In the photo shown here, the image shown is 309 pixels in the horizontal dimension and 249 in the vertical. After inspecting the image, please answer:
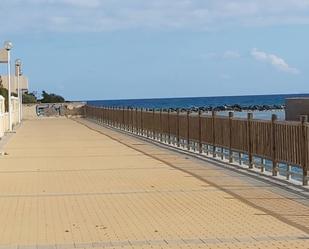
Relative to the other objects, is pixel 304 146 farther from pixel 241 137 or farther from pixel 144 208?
pixel 241 137

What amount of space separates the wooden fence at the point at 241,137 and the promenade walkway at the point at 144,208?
24.1 inches

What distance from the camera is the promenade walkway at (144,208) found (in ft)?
28.4

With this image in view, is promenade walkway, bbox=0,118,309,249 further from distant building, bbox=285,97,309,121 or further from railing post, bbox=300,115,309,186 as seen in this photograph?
distant building, bbox=285,97,309,121

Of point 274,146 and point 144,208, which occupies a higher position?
point 274,146

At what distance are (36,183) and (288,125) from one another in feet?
16.7

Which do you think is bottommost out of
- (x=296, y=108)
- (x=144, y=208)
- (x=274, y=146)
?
(x=144, y=208)

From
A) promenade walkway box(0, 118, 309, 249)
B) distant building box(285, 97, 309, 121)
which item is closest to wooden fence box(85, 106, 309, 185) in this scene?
promenade walkway box(0, 118, 309, 249)

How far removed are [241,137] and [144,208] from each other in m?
6.37

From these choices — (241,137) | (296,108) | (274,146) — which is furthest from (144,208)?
(296,108)

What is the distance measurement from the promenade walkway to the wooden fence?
2.01 ft

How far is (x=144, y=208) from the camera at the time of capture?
1111 centimetres

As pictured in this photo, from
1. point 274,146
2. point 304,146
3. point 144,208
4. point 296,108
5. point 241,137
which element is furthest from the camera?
point 296,108

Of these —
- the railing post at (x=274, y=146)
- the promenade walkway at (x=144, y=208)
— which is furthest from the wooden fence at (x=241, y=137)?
the promenade walkway at (x=144, y=208)

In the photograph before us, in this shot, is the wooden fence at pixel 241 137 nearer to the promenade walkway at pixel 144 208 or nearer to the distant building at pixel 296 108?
the promenade walkway at pixel 144 208
